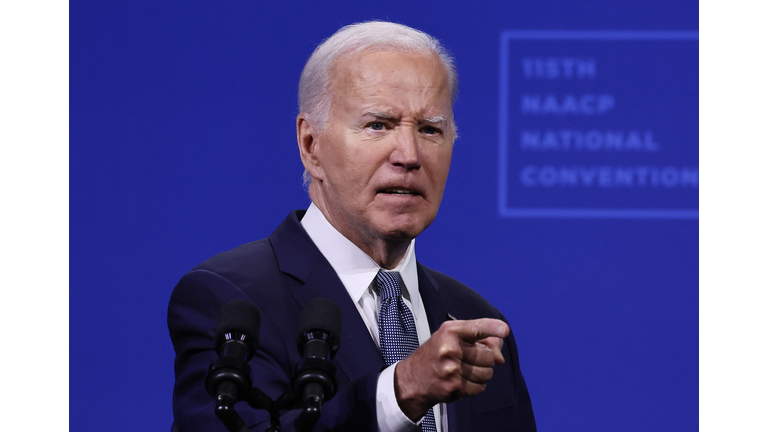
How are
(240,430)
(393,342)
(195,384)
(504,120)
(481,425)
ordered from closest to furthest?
(240,430) < (195,384) < (393,342) < (481,425) < (504,120)

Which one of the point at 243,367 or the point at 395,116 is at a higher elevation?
the point at 395,116

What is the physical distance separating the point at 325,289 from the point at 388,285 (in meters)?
0.15

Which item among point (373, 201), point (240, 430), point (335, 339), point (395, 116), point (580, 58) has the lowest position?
point (240, 430)

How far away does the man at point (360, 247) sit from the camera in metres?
1.54

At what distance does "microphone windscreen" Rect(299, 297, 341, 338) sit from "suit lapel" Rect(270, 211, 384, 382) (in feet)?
0.98

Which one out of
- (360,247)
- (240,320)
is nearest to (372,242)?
(360,247)

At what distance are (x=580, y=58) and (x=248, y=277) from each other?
169 cm

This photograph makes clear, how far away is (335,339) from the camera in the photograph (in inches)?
45.8

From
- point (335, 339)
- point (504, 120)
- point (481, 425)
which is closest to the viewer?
point (335, 339)

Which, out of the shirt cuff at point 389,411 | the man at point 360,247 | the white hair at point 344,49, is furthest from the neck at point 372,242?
the shirt cuff at point 389,411

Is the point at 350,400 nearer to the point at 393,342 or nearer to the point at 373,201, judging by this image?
the point at 393,342

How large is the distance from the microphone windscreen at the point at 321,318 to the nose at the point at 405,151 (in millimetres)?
537

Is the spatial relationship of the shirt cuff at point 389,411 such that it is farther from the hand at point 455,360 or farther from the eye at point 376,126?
the eye at point 376,126

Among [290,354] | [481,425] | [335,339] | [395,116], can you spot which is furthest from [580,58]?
[335,339]
